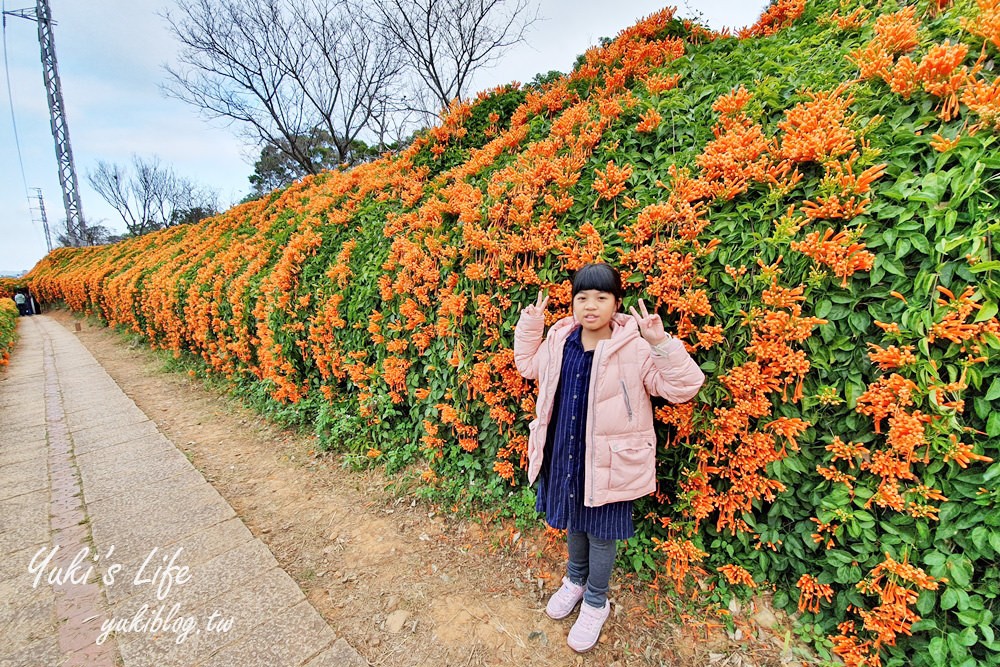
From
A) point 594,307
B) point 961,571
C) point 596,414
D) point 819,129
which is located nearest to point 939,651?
point 961,571

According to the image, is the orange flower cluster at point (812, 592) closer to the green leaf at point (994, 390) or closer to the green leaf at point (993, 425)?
the green leaf at point (993, 425)

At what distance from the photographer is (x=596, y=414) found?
5.54 ft

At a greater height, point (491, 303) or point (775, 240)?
point (775, 240)

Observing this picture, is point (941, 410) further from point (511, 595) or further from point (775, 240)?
point (511, 595)

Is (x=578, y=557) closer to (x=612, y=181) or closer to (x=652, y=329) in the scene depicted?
(x=652, y=329)

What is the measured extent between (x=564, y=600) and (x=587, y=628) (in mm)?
175

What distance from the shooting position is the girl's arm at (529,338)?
1.95m

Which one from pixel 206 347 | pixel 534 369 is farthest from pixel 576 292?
pixel 206 347

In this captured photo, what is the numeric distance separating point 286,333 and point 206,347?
2384mm

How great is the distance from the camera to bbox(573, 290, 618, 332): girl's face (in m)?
1.66

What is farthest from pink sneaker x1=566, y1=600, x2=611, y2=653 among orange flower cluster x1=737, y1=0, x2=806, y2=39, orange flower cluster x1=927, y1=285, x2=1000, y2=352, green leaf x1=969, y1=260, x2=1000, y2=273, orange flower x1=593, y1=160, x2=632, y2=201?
orange flower cluster x1=737, y1=0, x2=806, y2=39

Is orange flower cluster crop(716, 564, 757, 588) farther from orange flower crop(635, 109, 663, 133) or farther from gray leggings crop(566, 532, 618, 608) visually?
orange flower crop(635, 109, 663, 133)

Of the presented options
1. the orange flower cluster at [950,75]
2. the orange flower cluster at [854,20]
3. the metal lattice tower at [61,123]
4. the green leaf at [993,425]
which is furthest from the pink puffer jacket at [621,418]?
the metal lattice tower at [61,123]

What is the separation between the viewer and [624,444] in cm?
166
